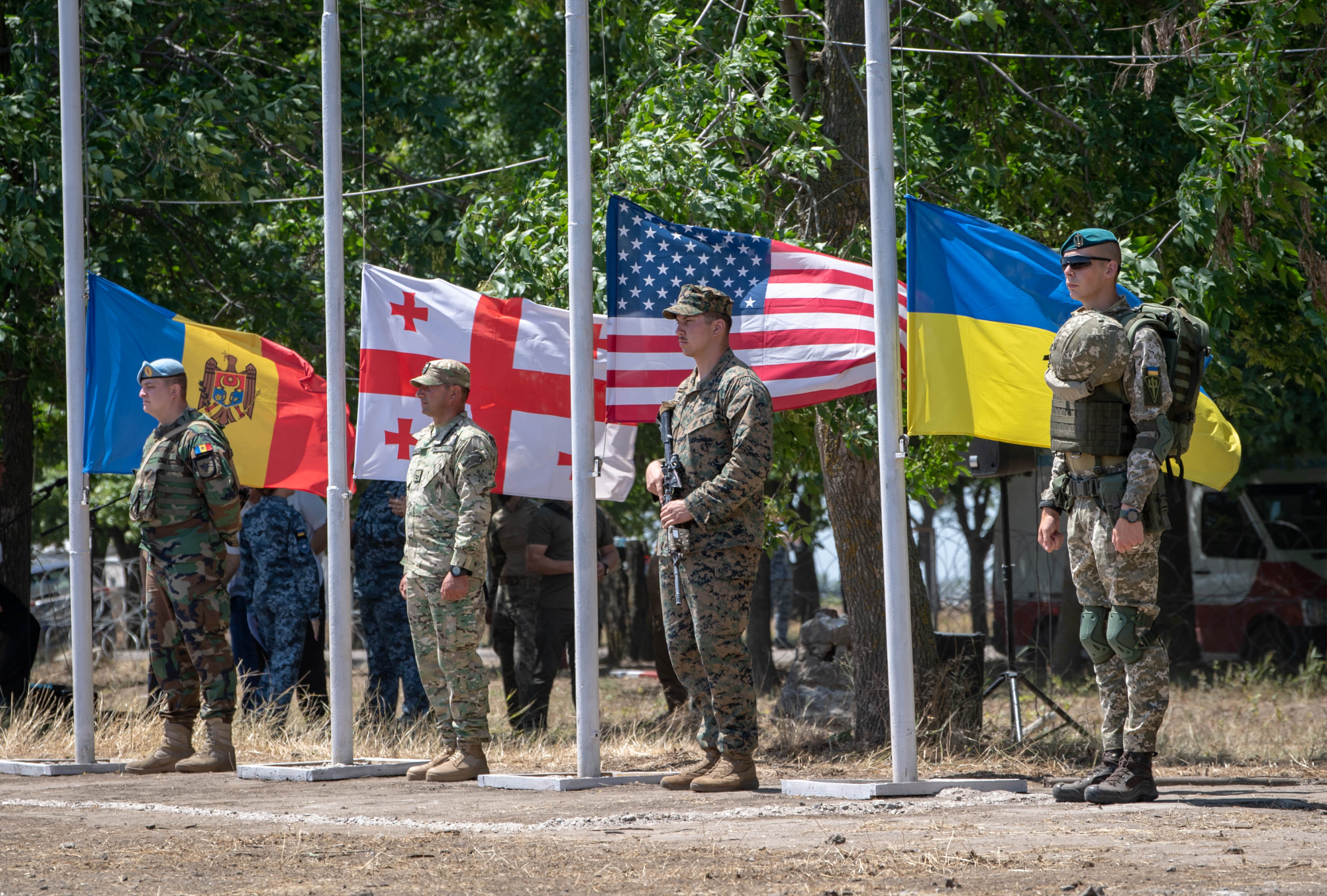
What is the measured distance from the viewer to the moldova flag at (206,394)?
349 inches

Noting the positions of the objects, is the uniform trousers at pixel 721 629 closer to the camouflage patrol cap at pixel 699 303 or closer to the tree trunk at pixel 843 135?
the camouflage patrol cap at pixel 699 303

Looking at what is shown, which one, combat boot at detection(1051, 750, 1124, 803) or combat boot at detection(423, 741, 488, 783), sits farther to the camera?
combat boot at detection(423, 741, 488, 783)

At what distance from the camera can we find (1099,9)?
10633mm

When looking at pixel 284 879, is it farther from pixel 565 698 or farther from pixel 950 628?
pixel 950 628

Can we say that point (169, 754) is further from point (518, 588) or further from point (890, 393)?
point (890, 393)

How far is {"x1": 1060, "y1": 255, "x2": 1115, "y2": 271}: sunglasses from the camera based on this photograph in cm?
626

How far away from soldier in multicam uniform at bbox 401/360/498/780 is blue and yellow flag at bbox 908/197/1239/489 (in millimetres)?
2183

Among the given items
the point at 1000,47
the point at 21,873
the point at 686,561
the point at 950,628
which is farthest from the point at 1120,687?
the point at 950,628

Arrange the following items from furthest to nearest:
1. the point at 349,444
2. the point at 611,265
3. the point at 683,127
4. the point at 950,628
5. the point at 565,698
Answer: the point at 950,628
the point at 565,698
the point at 349,444
the point at 683,127
the point at 611,265

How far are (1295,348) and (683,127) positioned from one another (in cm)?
472

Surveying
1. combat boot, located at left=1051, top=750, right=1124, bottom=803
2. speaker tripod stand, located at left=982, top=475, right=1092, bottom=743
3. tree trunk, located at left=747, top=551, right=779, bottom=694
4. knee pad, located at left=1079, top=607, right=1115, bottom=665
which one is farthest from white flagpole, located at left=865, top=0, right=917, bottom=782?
tree trunk, located at left=747, top=551, right=779, bottom=694

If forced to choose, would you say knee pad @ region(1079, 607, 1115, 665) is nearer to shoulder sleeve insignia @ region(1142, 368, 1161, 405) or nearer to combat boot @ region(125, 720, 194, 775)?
shoulder sleeve insignia @ region(1142, 368, 1161, 405)

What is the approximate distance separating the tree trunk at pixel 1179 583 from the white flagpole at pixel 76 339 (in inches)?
457

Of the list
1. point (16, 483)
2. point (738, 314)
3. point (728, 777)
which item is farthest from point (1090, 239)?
point (16, 483)
